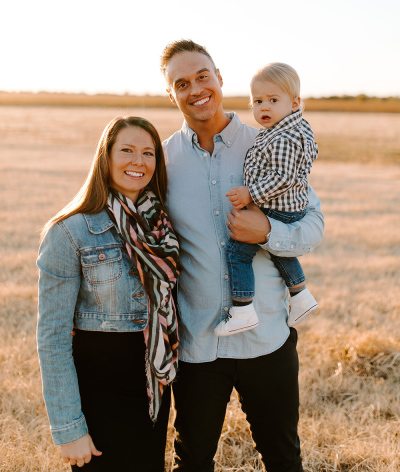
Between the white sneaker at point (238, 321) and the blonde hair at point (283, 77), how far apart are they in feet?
3.83

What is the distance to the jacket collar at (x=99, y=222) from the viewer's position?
2.08 meters

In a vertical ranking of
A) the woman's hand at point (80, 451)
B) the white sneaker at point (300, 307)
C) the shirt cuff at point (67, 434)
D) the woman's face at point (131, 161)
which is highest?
the woman's face at point (131, 161)

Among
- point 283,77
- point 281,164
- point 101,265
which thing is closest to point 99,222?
point 101,265

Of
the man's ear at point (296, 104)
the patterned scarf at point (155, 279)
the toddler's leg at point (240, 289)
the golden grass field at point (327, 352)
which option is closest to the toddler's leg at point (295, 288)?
the toddler's leg at point (240, 289)

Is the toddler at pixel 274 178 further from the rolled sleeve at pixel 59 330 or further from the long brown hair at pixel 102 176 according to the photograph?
the rolled sleeve at pixel 59 330

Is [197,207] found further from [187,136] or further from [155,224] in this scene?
[187,136]

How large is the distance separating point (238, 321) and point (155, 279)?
448 millimetres

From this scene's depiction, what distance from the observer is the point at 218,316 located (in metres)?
2.36

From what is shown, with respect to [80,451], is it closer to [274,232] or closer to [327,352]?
[274,232]

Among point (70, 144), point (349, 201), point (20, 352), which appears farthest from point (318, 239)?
point (70, 144)

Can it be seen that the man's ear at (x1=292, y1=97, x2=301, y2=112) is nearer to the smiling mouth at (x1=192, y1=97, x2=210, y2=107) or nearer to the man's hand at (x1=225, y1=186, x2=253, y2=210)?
the smiling mouth at (x1=192, y1=97, x2=210, y2=107)

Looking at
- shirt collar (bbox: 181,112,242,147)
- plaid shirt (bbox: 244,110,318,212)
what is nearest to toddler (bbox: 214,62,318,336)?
plaid shirt (bbox: 244,110,318,212)

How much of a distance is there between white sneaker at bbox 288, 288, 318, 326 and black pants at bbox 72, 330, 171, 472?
0.83 m

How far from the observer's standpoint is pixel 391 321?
15.9ft
